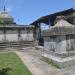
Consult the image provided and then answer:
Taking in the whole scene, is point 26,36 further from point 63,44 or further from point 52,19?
point 63,44

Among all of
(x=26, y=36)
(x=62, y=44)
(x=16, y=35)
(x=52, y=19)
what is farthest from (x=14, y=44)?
(x=62, y=44)

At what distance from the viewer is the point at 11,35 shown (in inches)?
1029

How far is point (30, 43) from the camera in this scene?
26.0m

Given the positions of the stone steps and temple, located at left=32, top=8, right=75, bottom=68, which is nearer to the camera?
temple, located at left=32, top=8, right=75, bottom=68

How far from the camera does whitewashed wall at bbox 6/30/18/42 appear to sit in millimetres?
26017

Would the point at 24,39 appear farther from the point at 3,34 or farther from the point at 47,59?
the point at 47,59

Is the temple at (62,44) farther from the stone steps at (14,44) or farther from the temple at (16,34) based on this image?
the temple at (16,34)

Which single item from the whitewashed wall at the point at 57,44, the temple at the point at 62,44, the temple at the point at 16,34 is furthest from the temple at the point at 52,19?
the temple at the point at 62,44

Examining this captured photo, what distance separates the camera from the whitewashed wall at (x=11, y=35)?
26017 mm

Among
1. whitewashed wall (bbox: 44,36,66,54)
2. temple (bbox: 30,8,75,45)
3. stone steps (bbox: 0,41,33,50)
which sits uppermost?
temple (bbox: 30,8,75,45)

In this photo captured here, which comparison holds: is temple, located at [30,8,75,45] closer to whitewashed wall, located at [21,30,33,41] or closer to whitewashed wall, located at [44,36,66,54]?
whitewashed wall, located at [21,30,33,41]

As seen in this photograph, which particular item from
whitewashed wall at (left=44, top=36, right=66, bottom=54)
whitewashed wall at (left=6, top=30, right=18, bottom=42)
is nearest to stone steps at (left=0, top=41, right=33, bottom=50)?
whitewashed wall at (left=6, top=30, right=18, bottom=42)

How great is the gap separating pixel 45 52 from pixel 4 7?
19.4 metres

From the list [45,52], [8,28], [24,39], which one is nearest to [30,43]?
[24,39]
